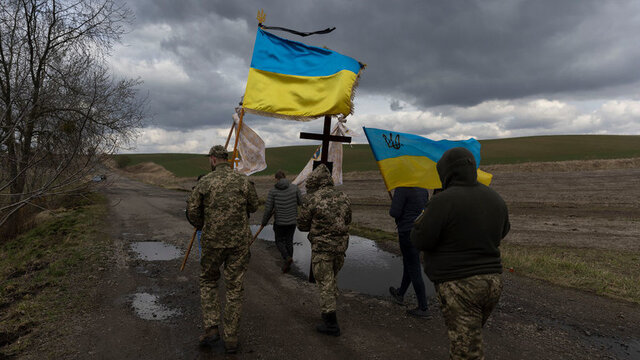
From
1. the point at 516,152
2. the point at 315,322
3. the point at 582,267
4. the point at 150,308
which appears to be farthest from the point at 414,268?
the point at 516,152

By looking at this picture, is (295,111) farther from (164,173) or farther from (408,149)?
(164,173)

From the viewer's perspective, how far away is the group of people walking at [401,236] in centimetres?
269

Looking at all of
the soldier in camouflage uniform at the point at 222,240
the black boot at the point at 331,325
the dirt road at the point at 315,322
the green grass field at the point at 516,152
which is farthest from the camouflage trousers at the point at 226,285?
the green grass field at the point at 516,152

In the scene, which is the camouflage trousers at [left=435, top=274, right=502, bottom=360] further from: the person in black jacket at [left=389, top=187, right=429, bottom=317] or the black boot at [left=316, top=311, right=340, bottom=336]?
the person in black jacket at [left=389, top=187, right=429, bottom=317]

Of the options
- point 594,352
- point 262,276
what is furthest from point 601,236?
point 262,276

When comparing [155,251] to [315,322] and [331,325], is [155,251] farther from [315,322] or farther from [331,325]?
[331,325]

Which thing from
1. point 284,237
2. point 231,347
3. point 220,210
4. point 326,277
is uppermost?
point 220,210

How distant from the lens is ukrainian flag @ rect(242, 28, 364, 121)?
574cm

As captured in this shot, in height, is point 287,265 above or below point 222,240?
below

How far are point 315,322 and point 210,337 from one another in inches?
60.5

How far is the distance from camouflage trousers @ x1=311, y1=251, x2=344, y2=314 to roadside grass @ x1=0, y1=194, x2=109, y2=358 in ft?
12.0

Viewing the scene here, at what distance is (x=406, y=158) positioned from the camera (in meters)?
5.52

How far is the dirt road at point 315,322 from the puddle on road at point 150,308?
0.05 feet

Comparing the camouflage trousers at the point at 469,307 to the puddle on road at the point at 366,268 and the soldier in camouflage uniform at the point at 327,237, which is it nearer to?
the soldier in camouflage uniform at the point at 327,237
